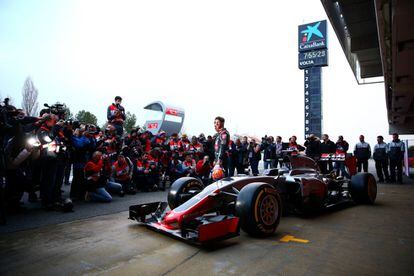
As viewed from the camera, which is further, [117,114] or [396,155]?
[396,155]

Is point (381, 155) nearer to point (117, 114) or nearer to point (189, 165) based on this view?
point (189, 165)

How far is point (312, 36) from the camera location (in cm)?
3503

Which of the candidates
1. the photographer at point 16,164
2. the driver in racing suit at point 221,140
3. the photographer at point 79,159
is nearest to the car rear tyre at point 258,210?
the driver in racing suit at point 221,140

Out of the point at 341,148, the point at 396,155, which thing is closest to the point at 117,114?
the point at 341,148

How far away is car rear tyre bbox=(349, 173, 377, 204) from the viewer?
20.2 ft

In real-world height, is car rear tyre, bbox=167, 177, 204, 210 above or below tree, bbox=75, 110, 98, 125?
below

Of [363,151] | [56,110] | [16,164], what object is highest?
[56,110]

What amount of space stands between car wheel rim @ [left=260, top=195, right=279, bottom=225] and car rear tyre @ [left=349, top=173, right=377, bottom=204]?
3.15 meters

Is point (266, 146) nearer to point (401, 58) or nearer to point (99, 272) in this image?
point (401, 58)

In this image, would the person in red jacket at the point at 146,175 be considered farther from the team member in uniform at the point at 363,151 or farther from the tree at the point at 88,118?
the tree at the point at 88,118

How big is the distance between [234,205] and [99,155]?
4.09 m

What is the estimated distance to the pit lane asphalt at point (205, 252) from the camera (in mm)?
2758

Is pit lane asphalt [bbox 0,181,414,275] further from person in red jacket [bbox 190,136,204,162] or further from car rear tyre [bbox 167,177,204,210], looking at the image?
person in red jacket [bbox 190,136,204,162]

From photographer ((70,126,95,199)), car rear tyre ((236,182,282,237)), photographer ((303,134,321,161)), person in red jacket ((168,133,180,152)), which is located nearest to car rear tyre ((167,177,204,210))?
car rear tyre ((236,182,282,237))
